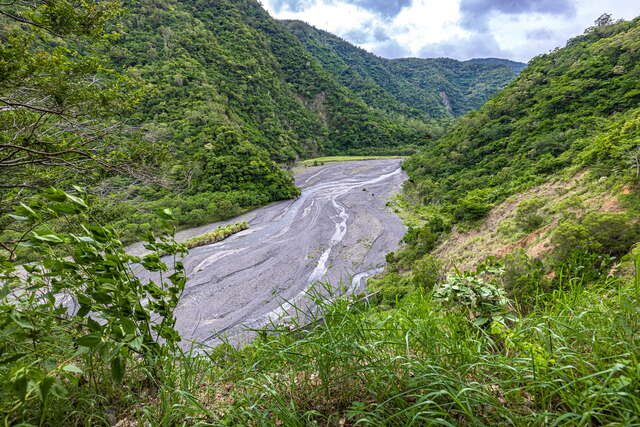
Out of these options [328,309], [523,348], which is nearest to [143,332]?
[328,309]

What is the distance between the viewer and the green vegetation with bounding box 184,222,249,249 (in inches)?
808

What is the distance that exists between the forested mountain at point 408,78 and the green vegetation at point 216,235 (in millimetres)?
77754

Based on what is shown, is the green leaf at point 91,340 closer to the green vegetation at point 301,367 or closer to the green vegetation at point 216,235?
the green vegetation at point 301,367

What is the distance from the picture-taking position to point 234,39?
2579 inches

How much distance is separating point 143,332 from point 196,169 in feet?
98.8

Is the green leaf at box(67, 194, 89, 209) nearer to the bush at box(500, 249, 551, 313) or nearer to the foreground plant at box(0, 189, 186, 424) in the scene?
the foreground plant at box(0, 189, 186, 424)

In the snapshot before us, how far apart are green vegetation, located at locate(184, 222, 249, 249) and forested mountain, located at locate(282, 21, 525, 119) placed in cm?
7775

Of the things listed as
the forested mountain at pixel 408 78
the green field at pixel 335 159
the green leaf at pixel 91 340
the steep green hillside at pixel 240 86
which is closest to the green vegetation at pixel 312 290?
the green leaf at pixel 91 340

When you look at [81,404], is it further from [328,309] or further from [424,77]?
[424,77]

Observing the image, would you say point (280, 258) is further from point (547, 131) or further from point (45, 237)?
point (547, 131)

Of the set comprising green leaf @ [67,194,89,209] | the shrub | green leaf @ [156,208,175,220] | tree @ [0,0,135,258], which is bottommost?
the shrub

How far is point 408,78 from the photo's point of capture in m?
133

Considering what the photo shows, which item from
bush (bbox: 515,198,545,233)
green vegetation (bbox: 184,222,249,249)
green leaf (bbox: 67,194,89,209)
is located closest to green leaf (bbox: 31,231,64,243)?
green leaf (bbox: 67,194,89,209)

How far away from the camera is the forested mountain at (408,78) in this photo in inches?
3893
